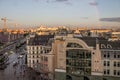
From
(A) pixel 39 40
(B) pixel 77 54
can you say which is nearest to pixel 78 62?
(B) pixel 77 54

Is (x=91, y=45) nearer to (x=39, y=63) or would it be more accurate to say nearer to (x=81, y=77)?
(x=81, y=77)

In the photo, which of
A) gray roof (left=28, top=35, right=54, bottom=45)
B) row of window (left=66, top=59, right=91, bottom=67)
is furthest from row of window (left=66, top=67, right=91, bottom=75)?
gray roof (left=28, top=35, right=54, bottom=45)

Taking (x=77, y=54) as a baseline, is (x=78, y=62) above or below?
below

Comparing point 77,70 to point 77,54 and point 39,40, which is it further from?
point 39,40

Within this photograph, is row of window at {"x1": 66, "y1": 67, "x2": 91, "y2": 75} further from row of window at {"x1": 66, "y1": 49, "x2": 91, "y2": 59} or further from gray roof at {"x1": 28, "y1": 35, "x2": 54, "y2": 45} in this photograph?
gray roof at {"x1": 28, "y1": 35, "x2": 54, "y2": 45}

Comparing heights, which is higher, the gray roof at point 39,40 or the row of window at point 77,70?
the gray roof at point 39,40

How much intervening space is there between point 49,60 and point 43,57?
0.27 meters

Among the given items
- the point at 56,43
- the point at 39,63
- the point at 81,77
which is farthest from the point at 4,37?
the point at 81,77

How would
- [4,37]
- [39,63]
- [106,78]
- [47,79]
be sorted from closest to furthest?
[106,78], [47,79], [39,63], [4,37]

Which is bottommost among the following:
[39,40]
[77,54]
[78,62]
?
[78,62]

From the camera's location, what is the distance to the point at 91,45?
16.0 feet

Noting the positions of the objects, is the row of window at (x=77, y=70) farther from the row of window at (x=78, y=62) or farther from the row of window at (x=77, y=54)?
the row of window at (x=77, y=54)

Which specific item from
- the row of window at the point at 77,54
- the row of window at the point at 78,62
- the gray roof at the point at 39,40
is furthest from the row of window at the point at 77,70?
the gray roof at the point at 39,40

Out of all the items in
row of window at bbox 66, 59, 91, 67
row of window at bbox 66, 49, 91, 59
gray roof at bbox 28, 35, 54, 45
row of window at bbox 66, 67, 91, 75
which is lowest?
row of window at bbox 66, 67, 91, 75
